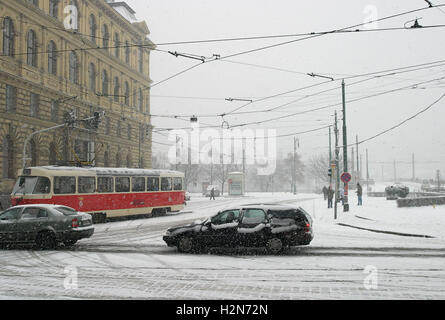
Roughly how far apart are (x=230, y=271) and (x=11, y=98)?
94.8 ft

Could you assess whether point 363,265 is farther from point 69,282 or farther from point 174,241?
point 69,282

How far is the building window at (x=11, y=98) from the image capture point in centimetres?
3250

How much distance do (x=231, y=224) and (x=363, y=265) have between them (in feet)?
12.4

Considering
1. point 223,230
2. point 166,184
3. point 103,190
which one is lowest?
point 223,230

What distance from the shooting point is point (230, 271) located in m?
9.89

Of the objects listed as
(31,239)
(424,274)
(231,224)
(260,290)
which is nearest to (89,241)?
(31,239)

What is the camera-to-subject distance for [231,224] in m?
12.6

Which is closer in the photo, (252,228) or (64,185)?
(252,228)

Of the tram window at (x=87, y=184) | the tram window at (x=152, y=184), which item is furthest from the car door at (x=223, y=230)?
the tram window at (x=152, y=184)

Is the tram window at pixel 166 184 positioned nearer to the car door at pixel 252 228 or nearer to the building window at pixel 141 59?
the car door at pixel 252 228

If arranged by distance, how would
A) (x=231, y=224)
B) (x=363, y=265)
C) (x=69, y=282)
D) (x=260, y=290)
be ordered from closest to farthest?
(x=260, y=290) → (x=69, y=282) → (x=363, y=265) → (x=231, y=224)

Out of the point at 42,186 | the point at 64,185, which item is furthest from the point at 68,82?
the point at 42,186

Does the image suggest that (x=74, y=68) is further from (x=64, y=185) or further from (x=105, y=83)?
(x=64, y=185)

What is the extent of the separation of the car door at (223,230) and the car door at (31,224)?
5.21 meters
